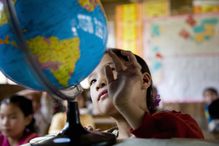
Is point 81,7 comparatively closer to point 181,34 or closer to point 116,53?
point 116,53

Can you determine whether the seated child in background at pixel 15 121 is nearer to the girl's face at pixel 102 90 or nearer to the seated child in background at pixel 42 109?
the seated child in background at pixel 42 109

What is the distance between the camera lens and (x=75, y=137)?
71 cm

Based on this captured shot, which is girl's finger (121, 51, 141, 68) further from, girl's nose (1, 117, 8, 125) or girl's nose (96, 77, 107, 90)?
girl's nose (1, 117, 8, 125)

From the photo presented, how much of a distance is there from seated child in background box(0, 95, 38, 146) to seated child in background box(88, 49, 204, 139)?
109 cm

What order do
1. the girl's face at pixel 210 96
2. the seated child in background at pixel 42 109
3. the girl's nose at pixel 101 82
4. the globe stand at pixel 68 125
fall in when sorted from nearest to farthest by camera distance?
1. the globe stand at pixel 68 125
2. the girl's nose at pixel 101 82
3. the seated child in background at pixel 42 109
4. the girl's face at pixel 210 96

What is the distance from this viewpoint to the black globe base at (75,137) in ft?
2.28

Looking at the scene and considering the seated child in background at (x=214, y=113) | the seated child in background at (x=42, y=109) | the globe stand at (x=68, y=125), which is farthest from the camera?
the seated child in background at (x=214, y=113)

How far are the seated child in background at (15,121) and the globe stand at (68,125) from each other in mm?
1170

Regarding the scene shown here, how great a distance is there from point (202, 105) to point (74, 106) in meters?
3.88

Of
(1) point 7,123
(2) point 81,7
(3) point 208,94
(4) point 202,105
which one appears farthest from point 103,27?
(4) point 202,105

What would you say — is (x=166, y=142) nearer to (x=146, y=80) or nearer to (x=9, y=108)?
(x=146, y=80)

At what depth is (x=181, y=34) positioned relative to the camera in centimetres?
444

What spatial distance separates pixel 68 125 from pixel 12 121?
4.09 ft

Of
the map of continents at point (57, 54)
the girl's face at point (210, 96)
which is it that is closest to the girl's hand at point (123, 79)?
the map of continents at point (57, 54)
